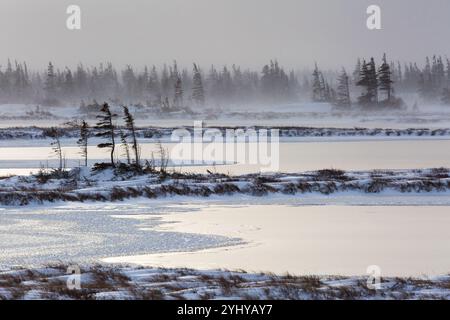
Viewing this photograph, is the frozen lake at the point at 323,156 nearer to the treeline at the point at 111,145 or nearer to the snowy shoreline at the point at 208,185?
the treeline at the point at 111,145

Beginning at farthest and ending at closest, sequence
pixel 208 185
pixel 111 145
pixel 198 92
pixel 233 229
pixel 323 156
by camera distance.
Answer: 1. pixel 198 92
2. pixel 323 156
3. pixel 111 145
4. pixel 208 185
5. pixel 233 229

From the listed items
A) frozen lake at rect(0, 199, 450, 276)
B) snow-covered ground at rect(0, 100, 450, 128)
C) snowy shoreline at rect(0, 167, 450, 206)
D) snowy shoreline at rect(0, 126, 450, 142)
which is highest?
frozen lake at rect(0, 199, 450, 276)

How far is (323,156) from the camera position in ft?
147

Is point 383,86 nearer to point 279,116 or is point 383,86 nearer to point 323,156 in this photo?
point 279,116

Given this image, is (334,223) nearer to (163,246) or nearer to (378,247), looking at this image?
(378,247)

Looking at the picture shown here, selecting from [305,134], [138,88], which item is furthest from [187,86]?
[305,134]

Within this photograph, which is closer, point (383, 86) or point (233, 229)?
point (233, 229)

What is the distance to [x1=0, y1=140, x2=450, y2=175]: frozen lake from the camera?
38156 mm

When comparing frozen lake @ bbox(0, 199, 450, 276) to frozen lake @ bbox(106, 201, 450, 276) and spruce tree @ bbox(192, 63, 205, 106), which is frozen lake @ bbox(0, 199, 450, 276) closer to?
frozen lake @ bbox(106, 201, 450, 276)

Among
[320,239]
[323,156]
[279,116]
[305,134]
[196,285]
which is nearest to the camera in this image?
[196,285]

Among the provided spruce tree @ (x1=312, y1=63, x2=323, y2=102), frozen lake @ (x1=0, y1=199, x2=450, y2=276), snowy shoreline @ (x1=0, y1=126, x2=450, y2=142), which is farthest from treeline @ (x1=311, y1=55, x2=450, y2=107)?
frozen lake @ (x1=0, y1=199, x2=450, y2=276)

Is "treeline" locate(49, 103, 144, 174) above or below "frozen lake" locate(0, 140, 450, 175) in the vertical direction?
above

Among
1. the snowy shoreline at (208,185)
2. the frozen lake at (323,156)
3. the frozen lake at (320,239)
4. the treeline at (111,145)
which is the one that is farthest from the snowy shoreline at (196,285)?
the frozen lake at (323,156)
